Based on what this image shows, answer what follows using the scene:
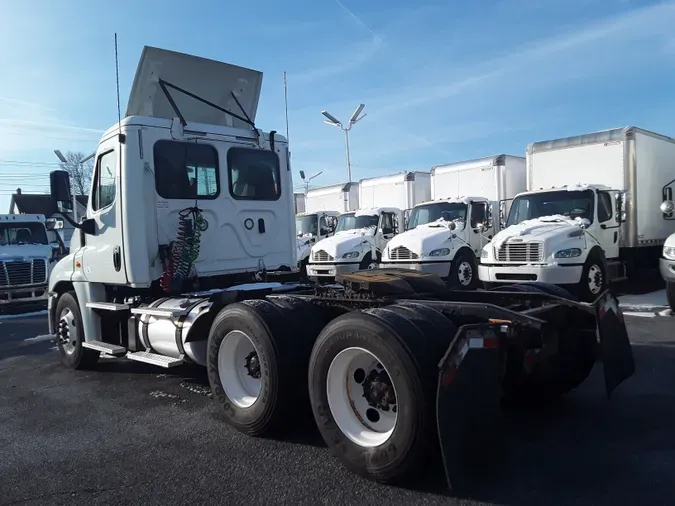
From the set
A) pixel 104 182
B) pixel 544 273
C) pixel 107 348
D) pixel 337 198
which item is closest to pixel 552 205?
pixel 544 273

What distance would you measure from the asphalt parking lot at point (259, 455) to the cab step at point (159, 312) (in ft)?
2.90

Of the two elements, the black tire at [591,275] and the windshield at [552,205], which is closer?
the black tire at [591,275]

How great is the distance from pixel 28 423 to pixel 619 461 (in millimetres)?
5207

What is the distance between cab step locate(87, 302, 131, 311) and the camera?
22.1 ft

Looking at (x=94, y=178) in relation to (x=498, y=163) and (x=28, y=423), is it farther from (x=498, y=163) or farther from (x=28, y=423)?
(x=498, y=163)

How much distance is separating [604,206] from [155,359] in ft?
32.8

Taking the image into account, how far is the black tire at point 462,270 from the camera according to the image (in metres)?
13.8

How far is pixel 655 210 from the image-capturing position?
1350 centimetres

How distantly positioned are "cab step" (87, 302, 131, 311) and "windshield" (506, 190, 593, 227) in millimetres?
8695

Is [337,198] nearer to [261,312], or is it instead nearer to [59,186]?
Answer: [59,186]

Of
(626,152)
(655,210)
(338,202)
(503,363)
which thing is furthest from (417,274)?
(338,202)

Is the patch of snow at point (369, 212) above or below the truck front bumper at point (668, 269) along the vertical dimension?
above

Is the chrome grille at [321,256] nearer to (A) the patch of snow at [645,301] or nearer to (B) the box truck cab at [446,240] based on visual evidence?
(B) the box truck cab at [446,240]

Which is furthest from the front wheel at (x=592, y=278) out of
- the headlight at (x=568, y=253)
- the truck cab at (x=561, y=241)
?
the headlight at (x=568, y=253)
